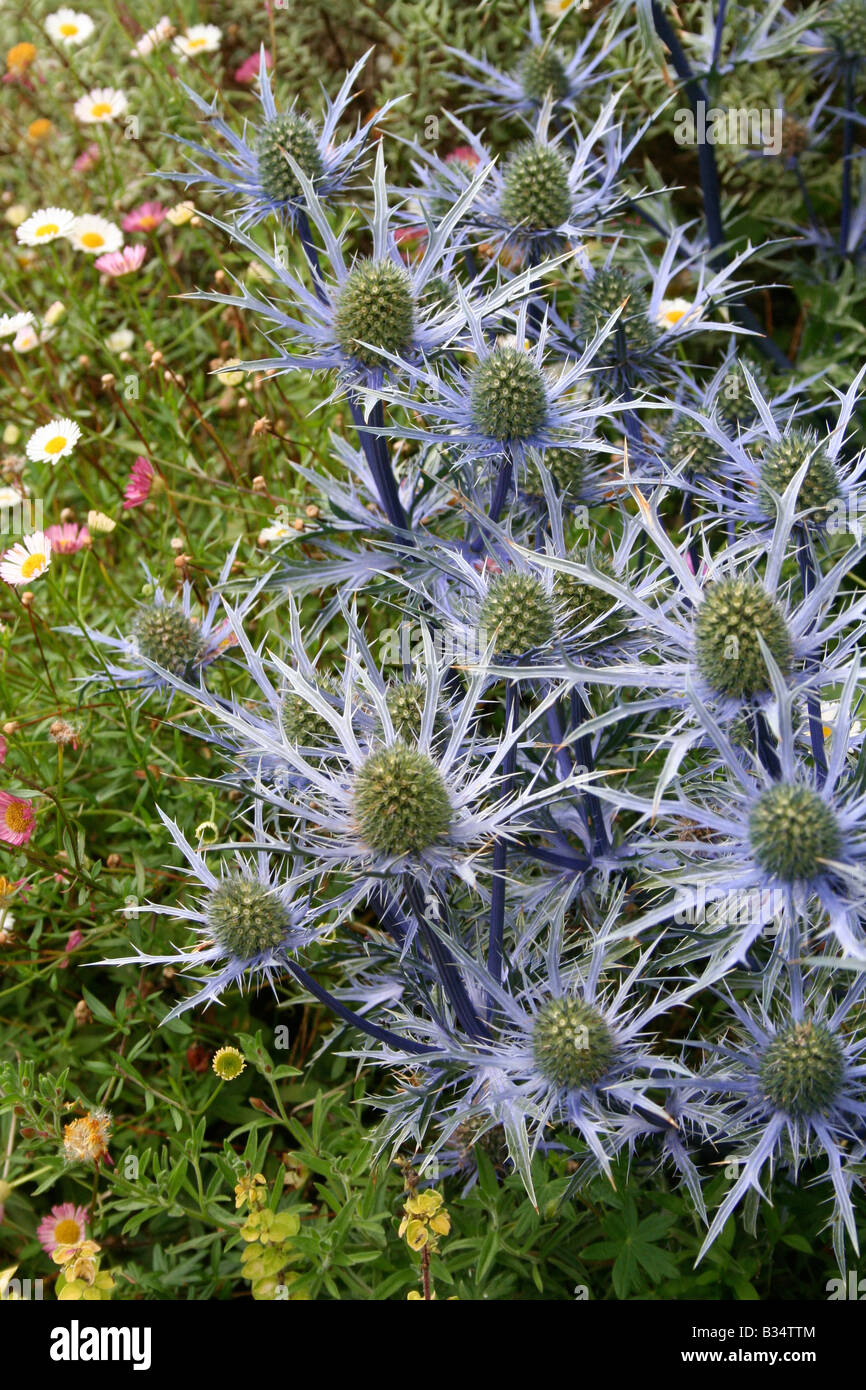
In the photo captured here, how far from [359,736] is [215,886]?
12.9 inches

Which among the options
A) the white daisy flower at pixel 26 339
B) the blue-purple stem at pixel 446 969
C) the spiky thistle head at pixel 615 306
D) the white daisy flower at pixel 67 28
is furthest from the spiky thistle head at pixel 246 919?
the white daisy flower at pixel 67 28

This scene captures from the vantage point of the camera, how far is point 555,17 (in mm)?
3209

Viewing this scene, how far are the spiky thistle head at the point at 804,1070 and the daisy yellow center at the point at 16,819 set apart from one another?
50.2 inches

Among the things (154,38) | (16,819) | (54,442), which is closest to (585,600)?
(16,819)

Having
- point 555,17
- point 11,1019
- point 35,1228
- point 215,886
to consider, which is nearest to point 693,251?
point 555,17

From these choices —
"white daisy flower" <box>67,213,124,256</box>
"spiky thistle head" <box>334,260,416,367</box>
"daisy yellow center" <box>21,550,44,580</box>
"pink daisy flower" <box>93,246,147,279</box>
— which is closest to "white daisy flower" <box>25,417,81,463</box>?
"daisy yellow center" <box>21,550,44,580</box>

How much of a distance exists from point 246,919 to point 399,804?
0.94 feet

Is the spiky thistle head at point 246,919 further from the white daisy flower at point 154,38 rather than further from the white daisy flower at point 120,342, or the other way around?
the white daisy flower at point 154,38

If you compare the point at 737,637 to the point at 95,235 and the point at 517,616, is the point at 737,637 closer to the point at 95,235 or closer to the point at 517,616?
the point at 517,616

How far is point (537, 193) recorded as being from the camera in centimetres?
204

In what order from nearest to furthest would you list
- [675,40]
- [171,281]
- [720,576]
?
[720,576], [675,40], [171,281]

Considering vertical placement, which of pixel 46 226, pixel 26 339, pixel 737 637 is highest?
pixel 46 226

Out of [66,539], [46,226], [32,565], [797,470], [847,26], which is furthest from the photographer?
[46,226]

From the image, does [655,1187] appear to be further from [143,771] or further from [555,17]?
[555,17]
